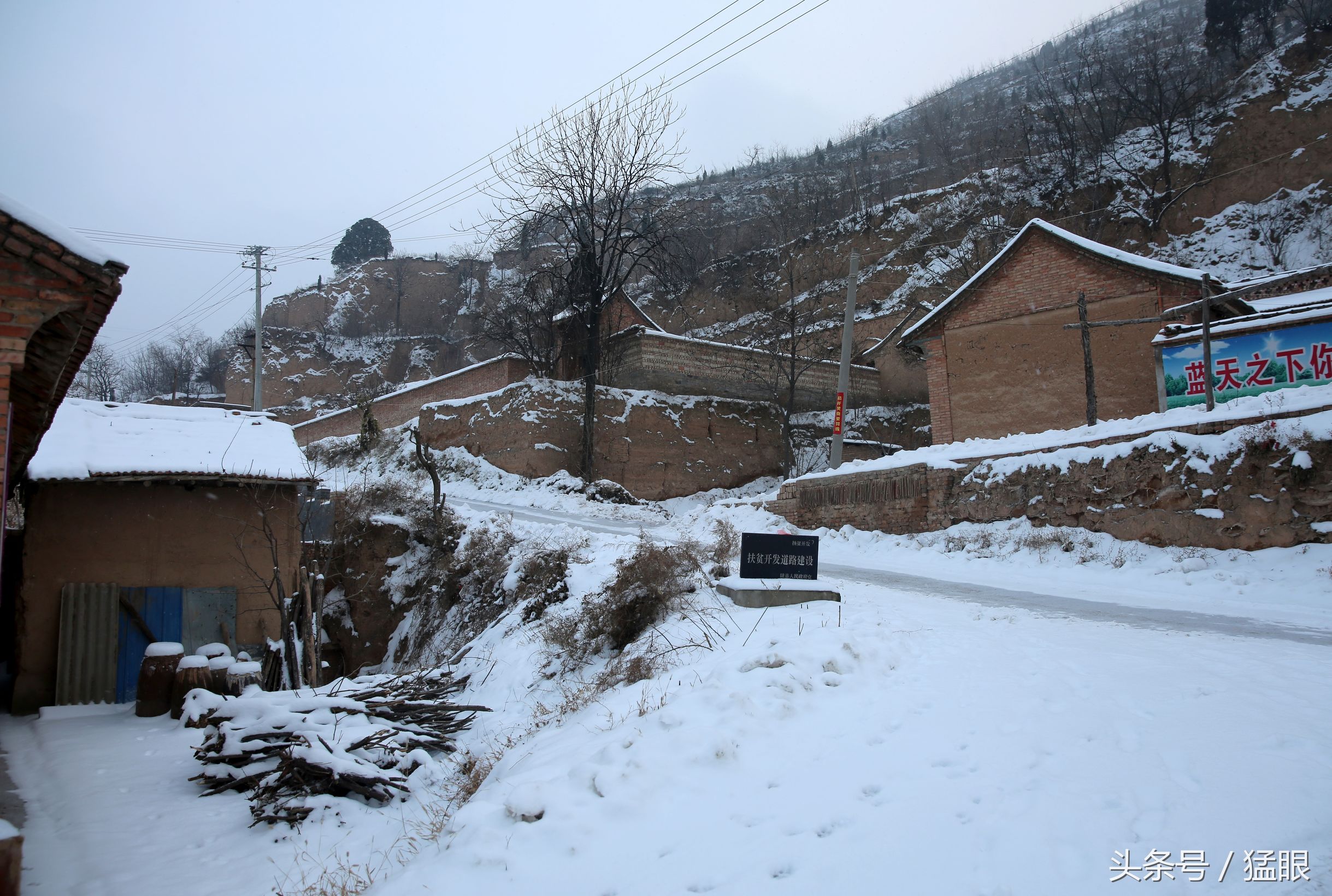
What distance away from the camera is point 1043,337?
1998cm

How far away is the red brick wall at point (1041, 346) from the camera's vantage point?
18625 millimetres

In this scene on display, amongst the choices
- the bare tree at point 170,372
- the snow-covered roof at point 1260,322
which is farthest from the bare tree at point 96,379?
the snow-covered roof at point 1260,322

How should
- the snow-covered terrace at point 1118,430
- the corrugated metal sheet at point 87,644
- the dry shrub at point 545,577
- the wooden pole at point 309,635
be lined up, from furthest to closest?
the dry shrub at point 545,577 < the corrugated metal sheet at point 87,644 < the wooden pole at point 309,635 < the snow-covered terrace at point 1118,430

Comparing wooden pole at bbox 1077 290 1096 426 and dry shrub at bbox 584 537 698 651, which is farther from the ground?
wooden pole at bbox 1077 290 1096 426

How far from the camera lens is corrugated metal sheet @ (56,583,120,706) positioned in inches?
454

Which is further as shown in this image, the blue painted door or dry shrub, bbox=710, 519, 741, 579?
the blue painted door

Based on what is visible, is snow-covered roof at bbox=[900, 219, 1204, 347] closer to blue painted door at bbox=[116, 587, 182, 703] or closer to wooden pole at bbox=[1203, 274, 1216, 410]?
wooden pole at bbox=[1203, 274, 1216, 410]

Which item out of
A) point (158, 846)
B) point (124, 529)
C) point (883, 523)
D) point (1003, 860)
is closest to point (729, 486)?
point (883, 523)

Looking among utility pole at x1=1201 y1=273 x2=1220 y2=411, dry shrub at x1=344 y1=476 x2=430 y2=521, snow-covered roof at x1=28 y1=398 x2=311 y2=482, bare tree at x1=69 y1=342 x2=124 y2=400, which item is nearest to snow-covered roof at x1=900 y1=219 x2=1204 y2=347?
utility pole at x1=1201 y1=273 x2=1220 y2=411

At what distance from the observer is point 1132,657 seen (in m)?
6.29

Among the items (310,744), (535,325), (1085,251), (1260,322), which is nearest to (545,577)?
(310,744)

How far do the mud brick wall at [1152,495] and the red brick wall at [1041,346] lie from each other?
6.86 meters

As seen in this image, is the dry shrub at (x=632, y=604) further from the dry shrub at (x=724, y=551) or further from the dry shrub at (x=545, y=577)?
the dry shrub at (x=545, y=577)

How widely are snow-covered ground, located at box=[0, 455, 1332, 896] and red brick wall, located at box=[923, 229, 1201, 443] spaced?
10.2 metres
